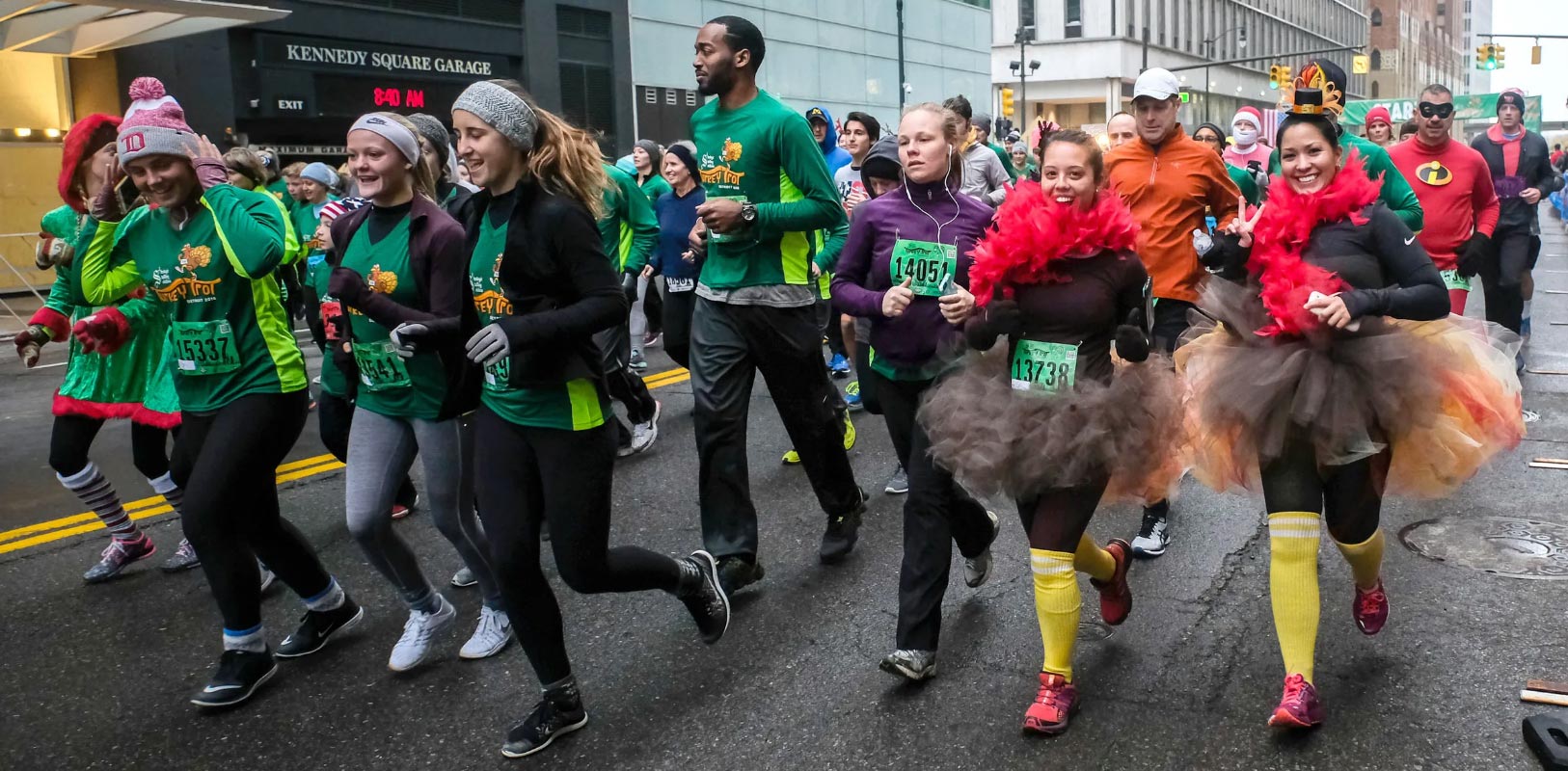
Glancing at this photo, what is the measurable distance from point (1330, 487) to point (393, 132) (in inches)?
127

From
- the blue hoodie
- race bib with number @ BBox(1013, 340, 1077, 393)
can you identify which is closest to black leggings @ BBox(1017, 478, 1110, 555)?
race bib with number @ BBox(1013, 340, 1077, 393)

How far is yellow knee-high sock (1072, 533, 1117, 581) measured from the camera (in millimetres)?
4289

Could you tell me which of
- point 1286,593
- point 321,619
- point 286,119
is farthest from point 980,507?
point 286,119

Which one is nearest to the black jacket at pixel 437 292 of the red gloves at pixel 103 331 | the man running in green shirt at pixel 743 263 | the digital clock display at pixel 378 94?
the man running in green shirt at pixel 743 263

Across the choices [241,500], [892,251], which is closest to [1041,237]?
[892,251]

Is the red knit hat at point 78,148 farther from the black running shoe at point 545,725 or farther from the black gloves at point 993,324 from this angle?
the black gloves at point 993,324

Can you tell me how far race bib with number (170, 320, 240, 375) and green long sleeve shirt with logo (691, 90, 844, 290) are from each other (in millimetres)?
1868

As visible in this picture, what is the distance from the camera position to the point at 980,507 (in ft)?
16.0

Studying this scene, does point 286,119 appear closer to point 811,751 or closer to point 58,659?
point 58,659

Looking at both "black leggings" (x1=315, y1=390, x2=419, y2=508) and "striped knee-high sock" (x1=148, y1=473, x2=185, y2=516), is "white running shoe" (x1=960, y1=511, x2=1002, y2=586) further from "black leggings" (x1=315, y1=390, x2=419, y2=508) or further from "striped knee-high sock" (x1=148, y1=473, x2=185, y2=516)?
"striped knee-high sock" (x1=148, y1=473, x2=185, y2=516)

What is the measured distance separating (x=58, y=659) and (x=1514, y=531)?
5.96 meters

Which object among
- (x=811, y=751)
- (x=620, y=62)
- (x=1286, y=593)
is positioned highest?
(x=620, y=62)

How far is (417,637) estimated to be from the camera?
4711 millimetres

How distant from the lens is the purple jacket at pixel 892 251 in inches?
178
